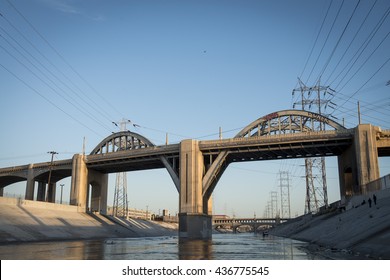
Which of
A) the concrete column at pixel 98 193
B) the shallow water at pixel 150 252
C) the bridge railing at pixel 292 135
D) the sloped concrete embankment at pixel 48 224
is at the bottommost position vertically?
the shallow water at pixel 150 252

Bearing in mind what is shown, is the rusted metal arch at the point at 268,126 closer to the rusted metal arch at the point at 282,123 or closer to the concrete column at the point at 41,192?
the rusted metal arch at the point at 282,123

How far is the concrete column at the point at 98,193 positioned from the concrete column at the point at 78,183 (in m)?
6.49

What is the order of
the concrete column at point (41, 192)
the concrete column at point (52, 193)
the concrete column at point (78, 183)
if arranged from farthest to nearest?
the concrete column at point (41, 192) < the concrete column at point (52, 193) < the concrete column at point (78, 183)

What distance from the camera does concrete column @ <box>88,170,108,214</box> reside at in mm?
104000

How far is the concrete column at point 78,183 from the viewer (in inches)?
3745

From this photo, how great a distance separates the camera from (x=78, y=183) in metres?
95.0

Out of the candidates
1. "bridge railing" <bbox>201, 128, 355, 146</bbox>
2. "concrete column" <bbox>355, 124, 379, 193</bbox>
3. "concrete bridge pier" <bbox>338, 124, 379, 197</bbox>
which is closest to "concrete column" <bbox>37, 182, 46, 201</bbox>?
"bridge railing" <bbox>201, 128, 355, 146</bbox>

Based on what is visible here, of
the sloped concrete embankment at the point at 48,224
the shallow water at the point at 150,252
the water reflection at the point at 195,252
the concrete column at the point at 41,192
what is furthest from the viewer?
the concrete column at the point at 41,192

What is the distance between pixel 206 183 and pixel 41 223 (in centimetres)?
3125

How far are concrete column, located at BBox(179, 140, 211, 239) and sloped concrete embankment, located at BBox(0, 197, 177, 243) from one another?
17036mm

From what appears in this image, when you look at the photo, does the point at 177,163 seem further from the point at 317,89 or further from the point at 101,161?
the point at 317,89

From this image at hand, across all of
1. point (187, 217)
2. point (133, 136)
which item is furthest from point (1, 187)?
point (187, 217)

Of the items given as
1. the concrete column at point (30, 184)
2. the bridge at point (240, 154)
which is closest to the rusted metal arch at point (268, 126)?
the bridge at point (240, 154)
